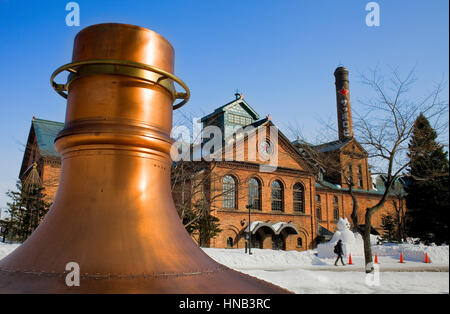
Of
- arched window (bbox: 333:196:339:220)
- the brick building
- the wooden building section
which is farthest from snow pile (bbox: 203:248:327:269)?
arched window (bbox: 333:196:339:220)

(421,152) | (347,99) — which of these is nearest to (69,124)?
(421,152)

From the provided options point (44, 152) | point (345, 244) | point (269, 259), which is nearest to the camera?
point (269, 259)

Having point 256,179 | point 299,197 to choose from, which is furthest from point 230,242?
point 299,197

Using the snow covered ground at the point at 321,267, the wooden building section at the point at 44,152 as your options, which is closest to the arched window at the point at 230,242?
the snow covered ground at the point at 321,267

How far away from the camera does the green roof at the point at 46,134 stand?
23.4 meters

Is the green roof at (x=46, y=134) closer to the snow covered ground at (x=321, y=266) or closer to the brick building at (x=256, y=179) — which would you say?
the brick building at (x=256, y=179)

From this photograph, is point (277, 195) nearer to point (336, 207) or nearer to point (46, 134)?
point (336, 207)

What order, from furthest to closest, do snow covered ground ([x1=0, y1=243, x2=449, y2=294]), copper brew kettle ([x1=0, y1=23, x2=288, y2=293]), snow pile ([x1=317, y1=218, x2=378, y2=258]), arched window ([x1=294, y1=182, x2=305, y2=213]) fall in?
arched window ([x1=294, y1=182, x2=305, y2=213])
snow pile ([x1=317, y1=218, x2=378, y2=258])
snow covered ground ([x1=0, y1=243, x2=449, y2=294])
copper brew kettle ([x1=0, y1=23, x2=288, y2=293])

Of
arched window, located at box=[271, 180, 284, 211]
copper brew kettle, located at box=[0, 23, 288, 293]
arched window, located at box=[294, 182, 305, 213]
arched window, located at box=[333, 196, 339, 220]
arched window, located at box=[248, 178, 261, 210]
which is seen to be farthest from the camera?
arched window, located at box=[333, 196, 339, 220]

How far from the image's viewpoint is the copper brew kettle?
0.78m

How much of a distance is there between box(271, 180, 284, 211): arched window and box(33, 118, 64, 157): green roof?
17296 millimetres

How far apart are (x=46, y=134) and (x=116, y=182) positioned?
28.4 metres

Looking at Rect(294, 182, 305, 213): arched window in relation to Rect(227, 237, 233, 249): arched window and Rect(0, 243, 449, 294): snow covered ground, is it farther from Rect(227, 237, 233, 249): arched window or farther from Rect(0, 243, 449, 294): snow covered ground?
Rect(0, 243, 449, 294): snow covered ground

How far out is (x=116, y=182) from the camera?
0.85 m
